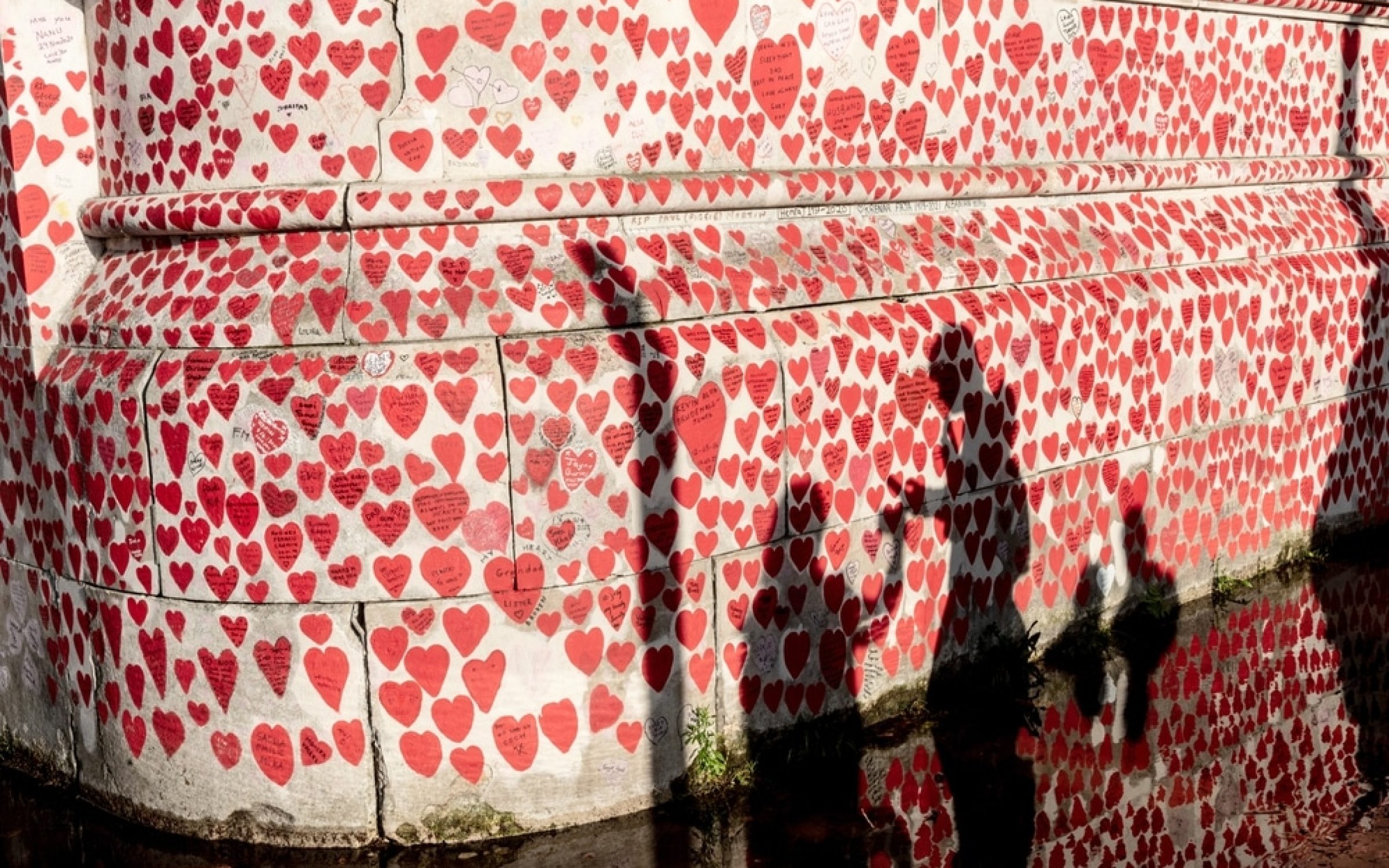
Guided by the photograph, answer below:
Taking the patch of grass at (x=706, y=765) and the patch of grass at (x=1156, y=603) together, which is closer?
the patch of grass at (x=706, y=765)

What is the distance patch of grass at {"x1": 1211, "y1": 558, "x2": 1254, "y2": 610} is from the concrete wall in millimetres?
1751

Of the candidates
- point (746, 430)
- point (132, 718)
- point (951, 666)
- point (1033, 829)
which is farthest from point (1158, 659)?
point (132, 718)

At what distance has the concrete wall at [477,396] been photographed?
5.06 metres

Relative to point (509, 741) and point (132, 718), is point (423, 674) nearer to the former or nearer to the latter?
point (509, 741)

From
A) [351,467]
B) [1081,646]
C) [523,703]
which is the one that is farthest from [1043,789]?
[351,467]

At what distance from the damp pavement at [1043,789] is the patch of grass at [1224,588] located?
Answer: 2.10 ft

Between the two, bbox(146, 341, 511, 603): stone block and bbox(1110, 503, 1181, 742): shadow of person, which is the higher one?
bbox(146, 341, 511, 603): stone block

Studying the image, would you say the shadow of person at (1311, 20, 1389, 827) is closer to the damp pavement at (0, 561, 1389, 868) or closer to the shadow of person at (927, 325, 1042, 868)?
the damp pavement at (0, 561, 1389, 868)

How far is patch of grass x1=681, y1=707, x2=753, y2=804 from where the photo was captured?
5.45 meters

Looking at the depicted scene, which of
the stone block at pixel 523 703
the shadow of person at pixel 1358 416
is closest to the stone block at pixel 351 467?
the stone block at pixel 523 703

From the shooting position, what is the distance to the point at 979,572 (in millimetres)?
6523

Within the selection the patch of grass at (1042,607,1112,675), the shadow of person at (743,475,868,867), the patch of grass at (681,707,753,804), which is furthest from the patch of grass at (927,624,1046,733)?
the patch of grass at (681,707,753,804)

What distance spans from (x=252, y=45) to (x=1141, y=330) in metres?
4.22

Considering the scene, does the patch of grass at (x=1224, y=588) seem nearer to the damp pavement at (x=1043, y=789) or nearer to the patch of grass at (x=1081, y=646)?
the damp pavement at (x=1043, y=789)
